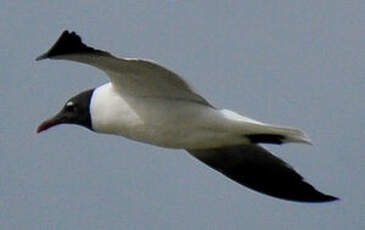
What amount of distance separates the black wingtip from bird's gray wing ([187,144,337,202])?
7.92 ft

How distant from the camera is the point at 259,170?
16.0 metres

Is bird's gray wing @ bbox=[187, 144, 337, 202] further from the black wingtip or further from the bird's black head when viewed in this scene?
the black wingtip

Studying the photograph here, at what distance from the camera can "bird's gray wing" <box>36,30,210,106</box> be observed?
13.7 m

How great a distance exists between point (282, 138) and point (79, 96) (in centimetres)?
167

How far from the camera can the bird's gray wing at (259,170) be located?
15.8 metres

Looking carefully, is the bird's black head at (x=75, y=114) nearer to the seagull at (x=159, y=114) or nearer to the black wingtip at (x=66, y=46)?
the seagull at (x=159, y=114)

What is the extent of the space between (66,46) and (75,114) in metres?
1.67

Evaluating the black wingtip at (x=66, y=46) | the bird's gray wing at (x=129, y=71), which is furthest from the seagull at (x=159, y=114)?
the black wingtip at (x=66, y=46)

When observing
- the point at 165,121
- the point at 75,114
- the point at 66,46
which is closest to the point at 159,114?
the point at 165,121

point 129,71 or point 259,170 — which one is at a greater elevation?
point 129,71

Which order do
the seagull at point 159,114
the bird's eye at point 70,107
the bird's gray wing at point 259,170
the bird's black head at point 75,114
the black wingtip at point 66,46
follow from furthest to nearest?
the bird's gray wing at point 259,170 → the bird's eye at point 70,107 → the bird's black head at point 75,114 → the seagull at point 159,114 → the black wingtip at point 66,46

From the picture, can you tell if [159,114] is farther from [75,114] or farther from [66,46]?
[66,46]

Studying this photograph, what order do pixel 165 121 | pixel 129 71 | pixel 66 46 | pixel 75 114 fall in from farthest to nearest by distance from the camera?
pixel 75 114, pixel 165 121, pixel 129 71, pixel 66 46

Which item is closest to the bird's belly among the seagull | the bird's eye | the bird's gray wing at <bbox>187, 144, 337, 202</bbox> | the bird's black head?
the seagull
